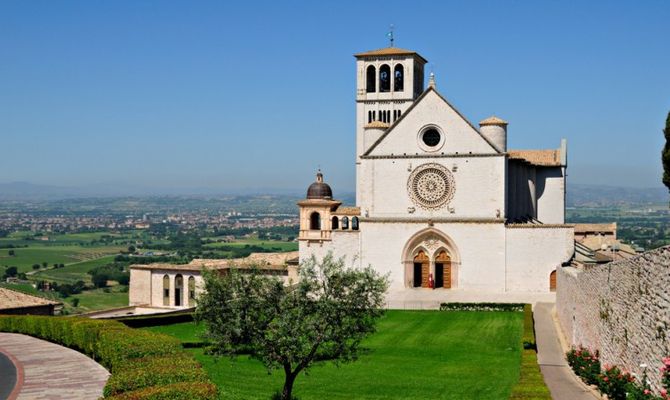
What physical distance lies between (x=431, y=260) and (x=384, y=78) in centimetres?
2075

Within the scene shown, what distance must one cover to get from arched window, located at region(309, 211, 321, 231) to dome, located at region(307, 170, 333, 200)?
54.8 inches

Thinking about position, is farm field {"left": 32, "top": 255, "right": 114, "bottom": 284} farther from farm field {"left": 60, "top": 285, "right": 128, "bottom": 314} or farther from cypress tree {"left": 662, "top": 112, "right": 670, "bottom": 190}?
cypress tree {"left": 662, "top": 112, "right": 670, "bottom": 190}

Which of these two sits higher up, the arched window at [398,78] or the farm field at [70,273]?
the arched window at [398,78]

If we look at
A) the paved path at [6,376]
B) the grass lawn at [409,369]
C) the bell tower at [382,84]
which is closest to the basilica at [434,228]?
the bell tower at [382,84]

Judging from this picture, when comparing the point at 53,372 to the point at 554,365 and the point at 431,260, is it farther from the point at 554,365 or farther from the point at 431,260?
the point at 431,260

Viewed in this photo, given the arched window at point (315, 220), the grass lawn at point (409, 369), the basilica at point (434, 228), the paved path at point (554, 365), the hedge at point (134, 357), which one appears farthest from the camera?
the arched window at point (315, 220)

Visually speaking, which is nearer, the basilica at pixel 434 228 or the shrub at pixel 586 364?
the shrub at pixel 586 364

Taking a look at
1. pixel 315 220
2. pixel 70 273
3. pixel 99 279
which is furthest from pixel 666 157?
pixel 70 273

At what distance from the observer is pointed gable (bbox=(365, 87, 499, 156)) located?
56.6m

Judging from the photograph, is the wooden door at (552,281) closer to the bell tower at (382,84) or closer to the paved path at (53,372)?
the bell tower at (382,84)

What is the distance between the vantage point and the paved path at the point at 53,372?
838 inches

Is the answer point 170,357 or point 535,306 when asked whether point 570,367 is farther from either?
point 535,306

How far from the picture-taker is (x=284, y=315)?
896 inches

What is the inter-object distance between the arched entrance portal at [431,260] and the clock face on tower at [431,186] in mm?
1772
